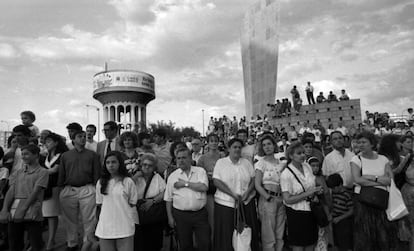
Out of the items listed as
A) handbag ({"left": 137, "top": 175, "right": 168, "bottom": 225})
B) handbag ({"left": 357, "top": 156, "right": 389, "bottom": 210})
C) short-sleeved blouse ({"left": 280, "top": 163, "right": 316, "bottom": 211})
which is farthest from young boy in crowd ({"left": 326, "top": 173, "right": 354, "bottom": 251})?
handbag ({"left": 137, "top": 175, "right": 168, "bottom": 225})

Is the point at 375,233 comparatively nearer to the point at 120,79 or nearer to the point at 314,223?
the point at 314,223

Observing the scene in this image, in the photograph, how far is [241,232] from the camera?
395 cm

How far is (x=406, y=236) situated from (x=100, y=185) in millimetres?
3814

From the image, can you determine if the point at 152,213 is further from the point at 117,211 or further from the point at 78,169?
the point at 78,169

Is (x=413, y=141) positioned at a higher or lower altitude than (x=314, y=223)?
higher

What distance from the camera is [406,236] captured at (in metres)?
4.04

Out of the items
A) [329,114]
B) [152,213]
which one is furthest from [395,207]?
[329,114]

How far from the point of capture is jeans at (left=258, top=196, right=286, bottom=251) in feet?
13.4

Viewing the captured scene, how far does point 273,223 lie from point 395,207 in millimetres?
1434

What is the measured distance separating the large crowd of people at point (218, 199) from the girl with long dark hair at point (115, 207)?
0.04ft

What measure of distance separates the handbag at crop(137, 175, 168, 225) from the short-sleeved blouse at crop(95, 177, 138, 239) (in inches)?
14.6

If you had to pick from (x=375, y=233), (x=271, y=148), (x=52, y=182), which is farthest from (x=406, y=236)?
(x=52, y=182)

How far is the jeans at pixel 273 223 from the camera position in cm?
409

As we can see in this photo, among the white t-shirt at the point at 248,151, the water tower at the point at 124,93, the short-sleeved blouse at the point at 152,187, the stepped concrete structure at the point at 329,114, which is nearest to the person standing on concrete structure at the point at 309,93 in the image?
the stepped concrete structure at the point at 329,114
